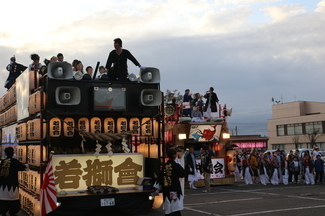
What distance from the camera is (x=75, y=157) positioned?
11289 mm

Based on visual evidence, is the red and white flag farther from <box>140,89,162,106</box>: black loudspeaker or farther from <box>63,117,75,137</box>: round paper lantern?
<box>140,89,162,106</box>: black loudspeaker

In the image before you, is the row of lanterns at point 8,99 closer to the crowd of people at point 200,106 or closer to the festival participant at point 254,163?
the crowd of people at point 200,106

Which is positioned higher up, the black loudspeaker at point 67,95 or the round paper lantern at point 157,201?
the black loudspeaker at point 67,95

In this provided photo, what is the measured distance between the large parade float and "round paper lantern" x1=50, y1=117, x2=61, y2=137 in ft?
0.09

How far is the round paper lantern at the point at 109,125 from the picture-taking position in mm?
12008

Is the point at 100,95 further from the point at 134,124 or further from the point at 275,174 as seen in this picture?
the point at 275,174

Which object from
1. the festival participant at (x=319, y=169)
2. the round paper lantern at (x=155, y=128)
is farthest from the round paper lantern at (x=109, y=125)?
the festival participant at (x=319, y=169)

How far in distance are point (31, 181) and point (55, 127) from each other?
207cm

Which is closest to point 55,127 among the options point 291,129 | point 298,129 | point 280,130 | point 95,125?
point 95,125

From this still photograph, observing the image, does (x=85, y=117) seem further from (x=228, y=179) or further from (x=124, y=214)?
(x=228, y=179)

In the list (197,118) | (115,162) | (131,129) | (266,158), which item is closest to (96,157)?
(115,162)

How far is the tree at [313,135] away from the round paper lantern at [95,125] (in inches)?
2440

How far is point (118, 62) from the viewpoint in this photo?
41.4 ft

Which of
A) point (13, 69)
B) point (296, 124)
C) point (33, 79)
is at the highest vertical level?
point (13, 69)
